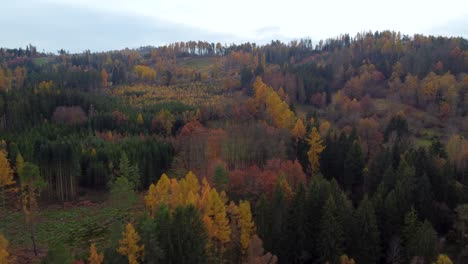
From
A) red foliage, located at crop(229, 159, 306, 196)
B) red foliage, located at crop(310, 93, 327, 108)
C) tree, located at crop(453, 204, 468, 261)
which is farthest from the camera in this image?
red foliage, located at crop(310, 93, 327, 108)

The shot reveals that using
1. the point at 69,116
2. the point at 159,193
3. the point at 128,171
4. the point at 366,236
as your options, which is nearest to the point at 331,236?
the point at 366,236

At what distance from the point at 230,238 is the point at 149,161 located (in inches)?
1208

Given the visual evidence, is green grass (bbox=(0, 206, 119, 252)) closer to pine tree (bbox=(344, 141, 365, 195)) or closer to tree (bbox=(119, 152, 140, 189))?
tree (bbox=(119, 152, 140, 189))

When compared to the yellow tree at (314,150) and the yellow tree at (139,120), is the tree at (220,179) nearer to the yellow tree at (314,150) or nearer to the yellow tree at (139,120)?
the yellow tree at (314,150)

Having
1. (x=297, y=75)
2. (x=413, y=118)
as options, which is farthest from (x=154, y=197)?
(x=297, y=75)

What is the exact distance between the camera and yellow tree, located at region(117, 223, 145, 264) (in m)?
34.6

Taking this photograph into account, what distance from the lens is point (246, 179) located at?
164 ft

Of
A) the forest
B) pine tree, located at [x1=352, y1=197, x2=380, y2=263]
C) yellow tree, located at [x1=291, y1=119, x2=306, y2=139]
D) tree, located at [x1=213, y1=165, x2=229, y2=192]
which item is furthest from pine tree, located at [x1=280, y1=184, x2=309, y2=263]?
yellow tree, located at [x1=291, y1=119, x2=306, y2=139]

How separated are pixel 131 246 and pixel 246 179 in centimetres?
1952

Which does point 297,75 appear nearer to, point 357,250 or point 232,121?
point 232,121

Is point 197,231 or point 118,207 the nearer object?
point 197,231

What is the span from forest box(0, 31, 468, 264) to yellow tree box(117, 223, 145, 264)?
117mm

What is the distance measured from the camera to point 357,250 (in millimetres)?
39594

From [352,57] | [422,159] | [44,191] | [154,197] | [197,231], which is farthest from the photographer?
[352,57]
